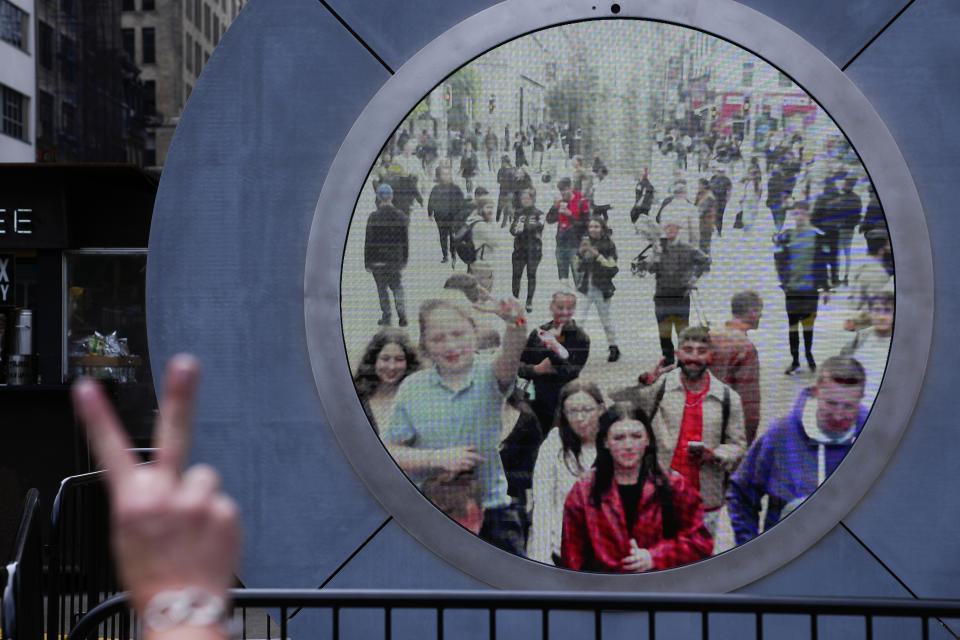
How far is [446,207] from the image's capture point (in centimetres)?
460

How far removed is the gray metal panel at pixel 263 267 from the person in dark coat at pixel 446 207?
507 mm

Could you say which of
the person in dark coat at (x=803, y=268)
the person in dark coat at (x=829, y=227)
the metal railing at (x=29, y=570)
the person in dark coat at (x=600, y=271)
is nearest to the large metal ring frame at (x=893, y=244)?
the person in dark coat at (x=829, y=227)

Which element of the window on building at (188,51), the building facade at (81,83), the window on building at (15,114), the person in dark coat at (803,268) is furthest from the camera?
the window on building at (188,51)

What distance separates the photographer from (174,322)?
473cm

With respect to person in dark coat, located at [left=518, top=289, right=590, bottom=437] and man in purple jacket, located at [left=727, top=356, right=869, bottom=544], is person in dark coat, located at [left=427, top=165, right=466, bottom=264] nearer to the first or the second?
person in dark coat, located at [left=518, top=289, right=590, bottom=437]

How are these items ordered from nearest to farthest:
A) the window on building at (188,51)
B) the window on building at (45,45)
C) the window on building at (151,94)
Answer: the window on building at (45,45), the window on building at (151,94), the window on building at (188,51)

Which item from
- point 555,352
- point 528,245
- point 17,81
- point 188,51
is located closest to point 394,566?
point 555,352

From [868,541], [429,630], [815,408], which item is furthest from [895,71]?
[429,630]

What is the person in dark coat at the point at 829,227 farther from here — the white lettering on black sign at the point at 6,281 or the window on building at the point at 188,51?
the window on building at the point at 188,51

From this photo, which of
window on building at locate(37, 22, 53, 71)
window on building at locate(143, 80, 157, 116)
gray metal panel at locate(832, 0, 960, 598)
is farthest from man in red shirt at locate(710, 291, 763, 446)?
window on building at locate(143, 80, 157, 116)

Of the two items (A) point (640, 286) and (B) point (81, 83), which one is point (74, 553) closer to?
(A) point (640, 286)

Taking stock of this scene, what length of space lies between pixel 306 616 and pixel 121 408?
216 inches

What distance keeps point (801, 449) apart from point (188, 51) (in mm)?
55495

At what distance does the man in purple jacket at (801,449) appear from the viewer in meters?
4.56
